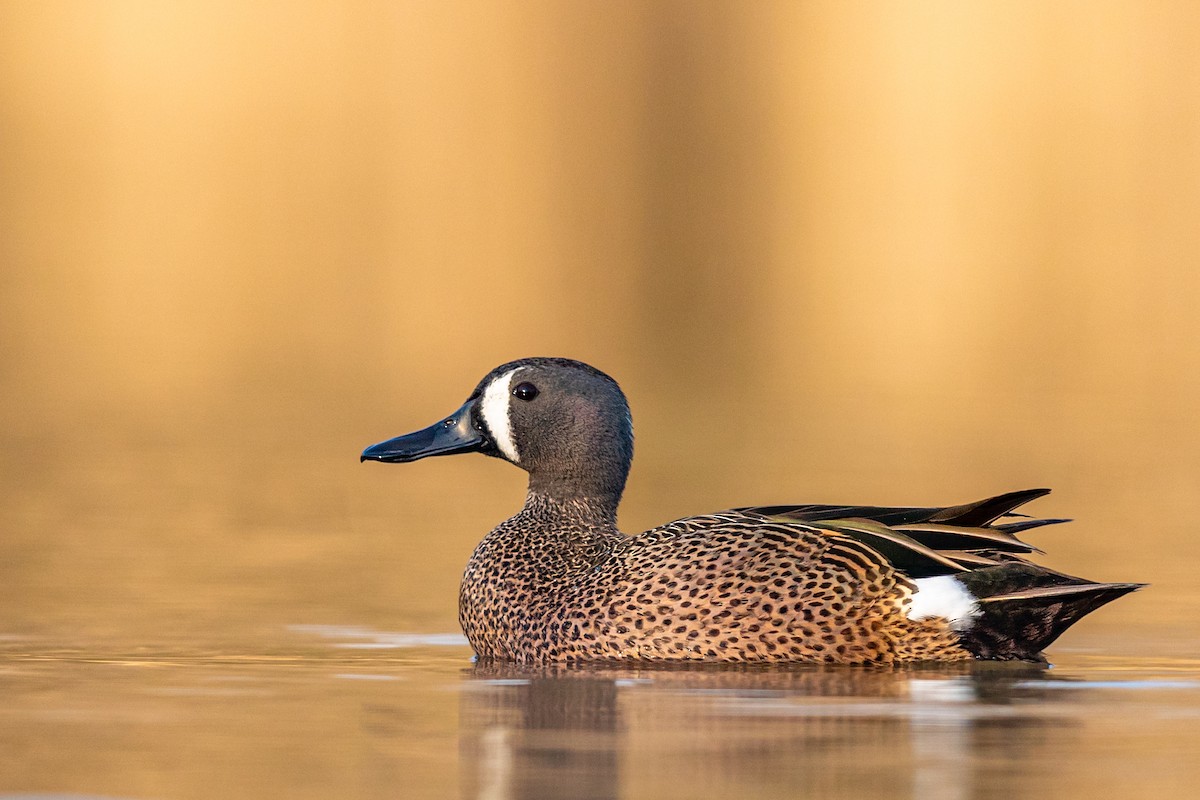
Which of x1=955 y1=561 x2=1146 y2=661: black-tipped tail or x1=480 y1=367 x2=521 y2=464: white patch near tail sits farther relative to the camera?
x1=480 y1=367 x2=521 y2=464: white patch near tail

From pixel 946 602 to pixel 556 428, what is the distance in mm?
1873

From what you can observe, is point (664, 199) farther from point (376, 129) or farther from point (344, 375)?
point (344, 375)

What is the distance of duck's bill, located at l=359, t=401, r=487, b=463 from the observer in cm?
955

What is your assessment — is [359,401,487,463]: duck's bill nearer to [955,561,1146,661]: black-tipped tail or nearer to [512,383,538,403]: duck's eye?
[512,383,538,403]: duck's eye

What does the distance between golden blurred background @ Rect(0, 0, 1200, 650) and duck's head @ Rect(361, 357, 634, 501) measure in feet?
2.51

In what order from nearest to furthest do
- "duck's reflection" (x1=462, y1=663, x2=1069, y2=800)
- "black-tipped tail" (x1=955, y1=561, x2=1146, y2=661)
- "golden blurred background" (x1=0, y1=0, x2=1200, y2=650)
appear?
"duck's reflection" (x1=462, y1=663, x2=1069, y2=800)
"black-tipped tail" (x1=955, y1=561, x2=1146, y2=661)
"golden blurred background" (x1=0, y1=0, x2=1200, y2=650)

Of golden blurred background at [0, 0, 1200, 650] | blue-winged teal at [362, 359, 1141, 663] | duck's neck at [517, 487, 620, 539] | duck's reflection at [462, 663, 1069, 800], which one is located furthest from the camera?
golden blurred background at [0, 0, 1200, 650]

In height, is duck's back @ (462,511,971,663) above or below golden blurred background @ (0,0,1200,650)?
below

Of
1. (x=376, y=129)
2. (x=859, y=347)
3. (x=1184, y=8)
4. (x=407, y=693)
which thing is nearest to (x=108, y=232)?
(x=376, y=129)

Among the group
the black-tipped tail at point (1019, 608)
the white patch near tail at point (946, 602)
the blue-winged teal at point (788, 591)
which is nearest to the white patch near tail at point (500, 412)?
the blue-winged teal at point (788, 591)

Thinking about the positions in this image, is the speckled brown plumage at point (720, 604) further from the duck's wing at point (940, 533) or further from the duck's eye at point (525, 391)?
the duck's eye at point (525, 391)

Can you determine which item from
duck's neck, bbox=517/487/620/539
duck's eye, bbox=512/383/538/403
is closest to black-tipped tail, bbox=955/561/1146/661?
duck's neck, bbox=517/487/620/539

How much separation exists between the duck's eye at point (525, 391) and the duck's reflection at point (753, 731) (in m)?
1.32

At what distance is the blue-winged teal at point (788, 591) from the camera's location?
8234 millimetres
